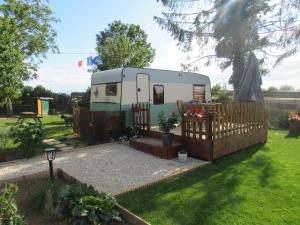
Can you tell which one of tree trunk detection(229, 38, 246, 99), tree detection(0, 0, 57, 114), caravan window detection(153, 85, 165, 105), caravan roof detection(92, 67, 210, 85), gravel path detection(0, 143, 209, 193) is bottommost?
gravel path detection(0, 143, 209, 193)

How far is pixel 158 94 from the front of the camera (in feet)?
34.0

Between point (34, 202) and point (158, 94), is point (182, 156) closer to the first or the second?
point (34, 202)

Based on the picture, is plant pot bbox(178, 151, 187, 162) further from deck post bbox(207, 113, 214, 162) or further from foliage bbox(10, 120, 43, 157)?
foliage bbox(10, 120, 43, 157)

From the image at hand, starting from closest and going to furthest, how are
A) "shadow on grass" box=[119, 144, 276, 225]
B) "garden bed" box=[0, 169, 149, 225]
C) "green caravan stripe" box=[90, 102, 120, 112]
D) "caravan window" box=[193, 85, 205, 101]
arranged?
"garden bed" box=[0, 169, 149, 225], "shadow on grass" box=[119, 144, 276, 225], "green caravan stripe" box=[90, 102, 120, 112], "caravan window" box=[193, 85, 205, 101]

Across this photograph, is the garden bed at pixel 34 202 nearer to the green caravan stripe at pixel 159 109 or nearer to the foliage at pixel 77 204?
the foliage at pixel 77 204

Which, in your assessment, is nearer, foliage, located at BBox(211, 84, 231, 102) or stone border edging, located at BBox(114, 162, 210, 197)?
stone border edging, located at BBox(114, 162, 210, 197)

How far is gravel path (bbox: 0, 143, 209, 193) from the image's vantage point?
4.67 metres

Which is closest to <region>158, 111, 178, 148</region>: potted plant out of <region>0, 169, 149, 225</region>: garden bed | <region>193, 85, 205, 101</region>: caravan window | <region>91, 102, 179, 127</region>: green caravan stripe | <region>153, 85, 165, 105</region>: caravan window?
<region>0, 169, 149, 225</region>: garden bed

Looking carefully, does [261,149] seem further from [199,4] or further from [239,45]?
[199,4]

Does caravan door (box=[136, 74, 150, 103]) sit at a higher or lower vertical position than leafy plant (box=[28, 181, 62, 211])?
higher

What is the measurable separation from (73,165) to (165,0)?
937 centimetres

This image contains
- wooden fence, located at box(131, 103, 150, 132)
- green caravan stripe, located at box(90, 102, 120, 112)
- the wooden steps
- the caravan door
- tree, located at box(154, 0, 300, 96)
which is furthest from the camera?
tree, located at box(154, 0, 300, 96)

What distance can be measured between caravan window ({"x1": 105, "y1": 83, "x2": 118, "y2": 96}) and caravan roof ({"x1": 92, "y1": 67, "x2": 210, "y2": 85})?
6.2 inches

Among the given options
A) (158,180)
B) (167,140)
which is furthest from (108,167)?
(167,140)
